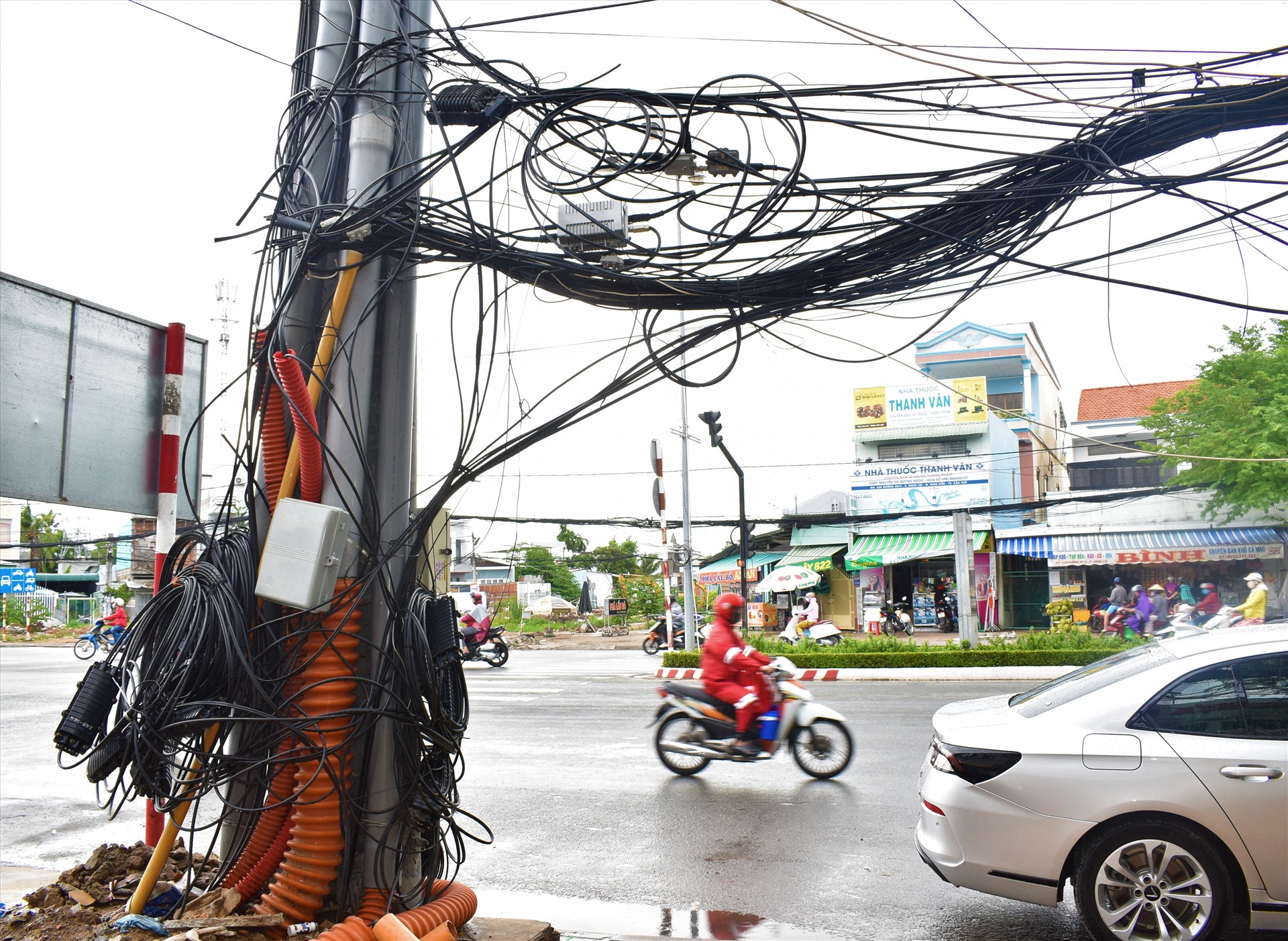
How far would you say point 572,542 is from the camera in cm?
6450

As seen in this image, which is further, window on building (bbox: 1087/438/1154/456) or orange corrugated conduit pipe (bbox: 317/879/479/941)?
window on building (bbox: 1087/438/1154/456)

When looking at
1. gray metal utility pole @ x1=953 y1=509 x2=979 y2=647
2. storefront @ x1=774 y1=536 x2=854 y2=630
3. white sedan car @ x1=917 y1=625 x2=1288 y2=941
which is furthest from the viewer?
storefront @ x1=774 y1=536 x2=854 y2=630

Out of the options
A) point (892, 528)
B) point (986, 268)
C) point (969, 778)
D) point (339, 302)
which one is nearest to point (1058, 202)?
point (986, 268)

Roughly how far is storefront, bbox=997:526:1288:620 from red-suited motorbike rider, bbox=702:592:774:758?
22.6 meters

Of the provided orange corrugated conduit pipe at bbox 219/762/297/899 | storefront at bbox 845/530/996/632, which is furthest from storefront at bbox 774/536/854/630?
orange corrugated conduit pipe at bbox 219/762/297/899

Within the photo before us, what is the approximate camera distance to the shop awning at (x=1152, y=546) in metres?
24.2

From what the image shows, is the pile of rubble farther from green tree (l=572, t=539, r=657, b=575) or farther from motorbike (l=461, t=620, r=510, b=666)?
green tree (l=572, t=539, r=657, b=575)

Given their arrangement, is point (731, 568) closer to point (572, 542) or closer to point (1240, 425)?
point (1240, 425)

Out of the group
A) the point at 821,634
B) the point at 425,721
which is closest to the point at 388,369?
the point at 425,721

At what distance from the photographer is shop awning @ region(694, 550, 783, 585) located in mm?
32875

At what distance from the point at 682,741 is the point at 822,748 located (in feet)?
4.01

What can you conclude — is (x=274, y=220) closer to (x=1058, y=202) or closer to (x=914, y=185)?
(x=914, y=185)

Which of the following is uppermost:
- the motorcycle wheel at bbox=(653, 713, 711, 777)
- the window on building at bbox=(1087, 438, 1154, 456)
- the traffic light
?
the window on building at bbox=(1087, 438, 1154, 456)

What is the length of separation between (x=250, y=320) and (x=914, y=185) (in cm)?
331
